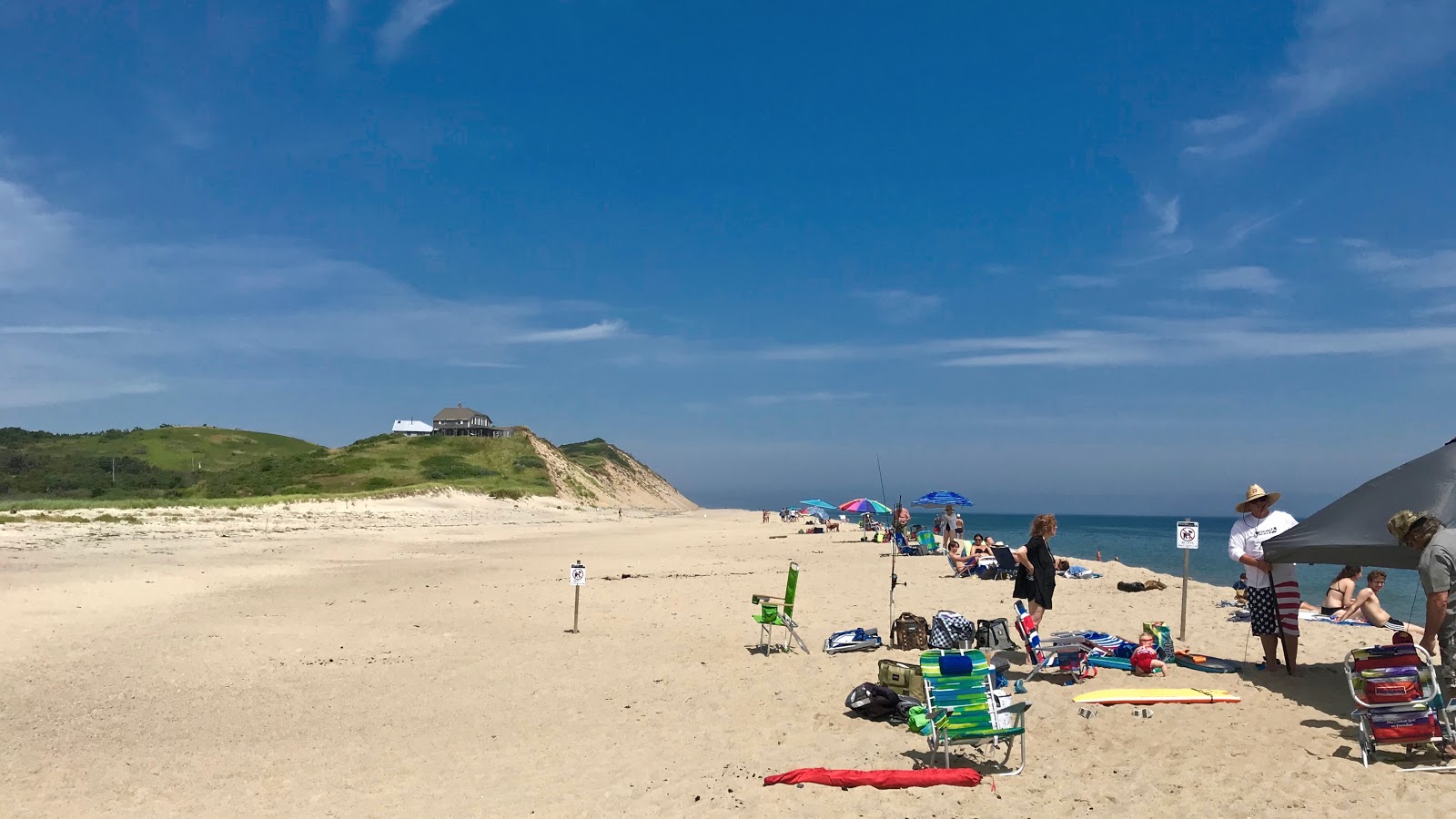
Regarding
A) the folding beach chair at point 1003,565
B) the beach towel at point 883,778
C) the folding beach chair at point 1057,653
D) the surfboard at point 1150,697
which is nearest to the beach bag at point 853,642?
the folding beach chair at point 1057,653

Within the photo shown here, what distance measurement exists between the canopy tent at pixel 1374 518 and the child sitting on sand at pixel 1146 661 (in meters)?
1.47

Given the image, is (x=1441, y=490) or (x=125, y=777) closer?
(x=125, y=777)

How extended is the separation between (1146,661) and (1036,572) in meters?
1.41

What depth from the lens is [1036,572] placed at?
9.57 metres

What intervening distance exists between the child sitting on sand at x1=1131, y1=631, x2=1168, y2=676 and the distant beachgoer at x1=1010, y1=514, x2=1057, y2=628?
1005 millimetres

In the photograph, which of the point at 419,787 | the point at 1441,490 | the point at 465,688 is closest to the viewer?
the point at 419,787

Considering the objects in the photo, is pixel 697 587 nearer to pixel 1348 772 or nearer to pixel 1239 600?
pixel 1239 600

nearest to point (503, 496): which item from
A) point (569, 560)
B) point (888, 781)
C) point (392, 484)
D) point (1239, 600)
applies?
point (392, 484)

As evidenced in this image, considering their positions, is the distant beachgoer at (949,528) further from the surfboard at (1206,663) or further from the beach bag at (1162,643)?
the surfboard at (1206,663)

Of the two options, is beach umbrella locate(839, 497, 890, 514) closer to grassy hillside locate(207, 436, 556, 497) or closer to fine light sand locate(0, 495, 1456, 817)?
fine light sand locate(0, 495, 1456, 817)

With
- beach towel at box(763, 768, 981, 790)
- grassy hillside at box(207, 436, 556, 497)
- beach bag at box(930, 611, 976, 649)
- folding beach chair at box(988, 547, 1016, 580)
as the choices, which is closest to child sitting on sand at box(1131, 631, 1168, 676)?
beach bag at box(930, 611, 976, 649)

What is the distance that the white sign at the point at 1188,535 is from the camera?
1010 cm

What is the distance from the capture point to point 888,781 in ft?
19.2

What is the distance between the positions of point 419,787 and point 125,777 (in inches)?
91.3
